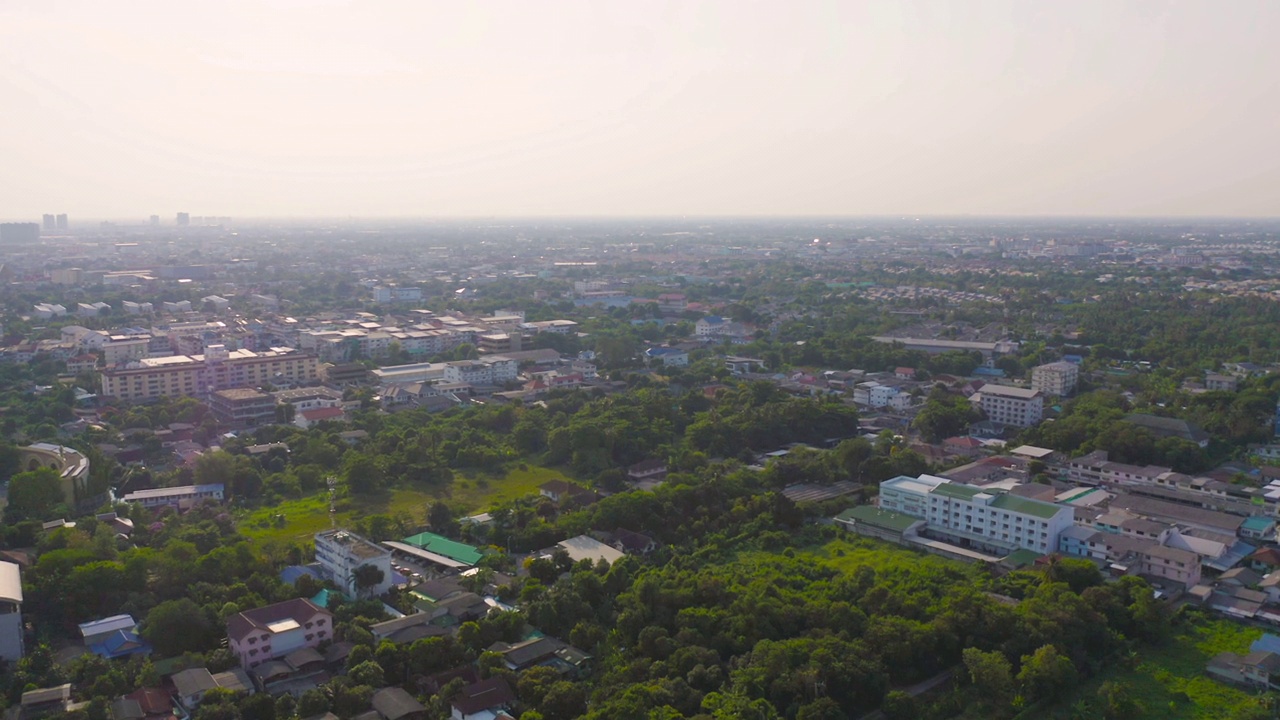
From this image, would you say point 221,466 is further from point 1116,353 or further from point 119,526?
point 1116,353

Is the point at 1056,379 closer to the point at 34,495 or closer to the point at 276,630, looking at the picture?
the point at 276,630

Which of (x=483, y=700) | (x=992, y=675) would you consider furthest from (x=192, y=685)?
(x=992, y=675)

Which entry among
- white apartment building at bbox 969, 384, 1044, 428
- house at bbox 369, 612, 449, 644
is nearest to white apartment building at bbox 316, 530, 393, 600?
house at bbox 369, 612, 449, 644

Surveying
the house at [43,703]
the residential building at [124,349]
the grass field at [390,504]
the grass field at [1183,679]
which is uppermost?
the residential building at [124,349]

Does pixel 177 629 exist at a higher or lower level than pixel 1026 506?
lower

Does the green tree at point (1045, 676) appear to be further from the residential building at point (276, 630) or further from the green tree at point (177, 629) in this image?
the green tree at point (177, 629)

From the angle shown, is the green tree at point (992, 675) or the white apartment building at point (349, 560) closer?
the green tree at point (992, 675)

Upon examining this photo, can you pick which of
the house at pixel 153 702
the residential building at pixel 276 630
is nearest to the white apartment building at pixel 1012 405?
the residential building at pixel 276 630
